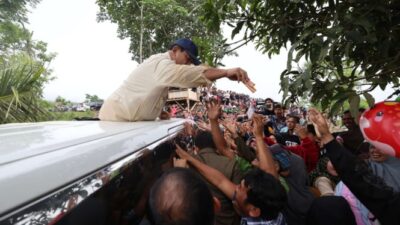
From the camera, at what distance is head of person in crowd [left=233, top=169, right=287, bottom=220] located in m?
1.90

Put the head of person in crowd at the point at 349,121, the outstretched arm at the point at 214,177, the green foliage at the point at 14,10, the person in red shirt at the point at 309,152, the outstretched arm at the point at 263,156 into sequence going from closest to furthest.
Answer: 1. the outstretched arm at the point at 214,177
2. the outstretched arm at the point at 263,156
3. the person in red shirt at the point at 309,152
4. the head of person in crowd at the point at 349,121
5. the green foliage at the point at 14,10

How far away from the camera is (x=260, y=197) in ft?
6.23

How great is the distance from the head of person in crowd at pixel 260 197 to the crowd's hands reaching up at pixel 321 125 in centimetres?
39

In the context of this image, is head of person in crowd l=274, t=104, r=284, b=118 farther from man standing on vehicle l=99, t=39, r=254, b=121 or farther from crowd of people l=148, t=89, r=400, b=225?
man standing on vehicle l=99, t=39, r=254, b=121

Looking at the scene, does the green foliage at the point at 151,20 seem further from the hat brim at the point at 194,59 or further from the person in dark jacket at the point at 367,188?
the person in dark jacket at the point at 367,188

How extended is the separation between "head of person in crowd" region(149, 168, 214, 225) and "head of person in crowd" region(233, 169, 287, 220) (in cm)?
73

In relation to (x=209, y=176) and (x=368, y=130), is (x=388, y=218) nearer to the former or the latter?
(x=368, y=130)

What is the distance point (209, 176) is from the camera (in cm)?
217

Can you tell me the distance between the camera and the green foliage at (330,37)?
157 cm

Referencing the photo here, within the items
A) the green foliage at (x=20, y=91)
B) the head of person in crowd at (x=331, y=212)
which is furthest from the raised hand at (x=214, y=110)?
the green foliage at (x=20, y=91)

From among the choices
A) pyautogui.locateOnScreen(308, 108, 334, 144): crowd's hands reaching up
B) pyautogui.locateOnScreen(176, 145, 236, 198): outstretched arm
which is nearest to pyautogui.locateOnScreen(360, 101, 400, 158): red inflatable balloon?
pyautogui.locateOnScreen(308, 108, 334, 144): crowd's hands reaching up

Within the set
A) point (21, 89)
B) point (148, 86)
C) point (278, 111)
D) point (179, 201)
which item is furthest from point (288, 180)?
point (278, 111)

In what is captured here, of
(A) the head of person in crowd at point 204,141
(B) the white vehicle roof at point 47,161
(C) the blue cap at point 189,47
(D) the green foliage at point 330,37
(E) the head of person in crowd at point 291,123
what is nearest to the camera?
(B) the white vehicle roof at point 47,161

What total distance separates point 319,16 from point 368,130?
2.60 feet
